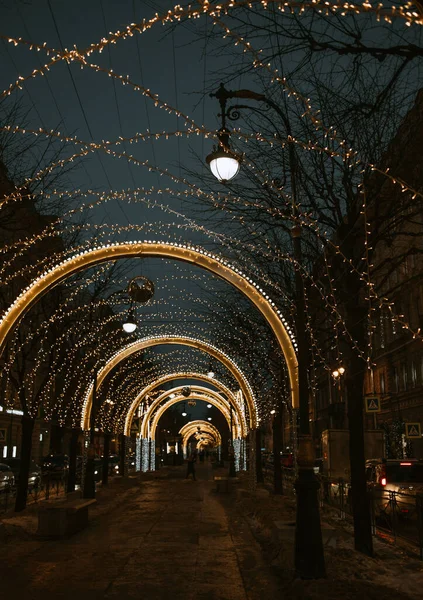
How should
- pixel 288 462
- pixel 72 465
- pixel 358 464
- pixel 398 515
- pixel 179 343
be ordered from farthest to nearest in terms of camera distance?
pixel 288 462, pixel 179 343, pixel 72 465, pixel 398 515, pixel 358 464

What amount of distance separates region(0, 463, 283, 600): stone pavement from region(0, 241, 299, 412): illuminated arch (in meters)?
3.39

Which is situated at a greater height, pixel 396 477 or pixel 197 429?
pixel 197 429

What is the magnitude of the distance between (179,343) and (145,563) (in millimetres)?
13852

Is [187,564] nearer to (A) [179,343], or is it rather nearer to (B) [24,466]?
(B) [24,466]

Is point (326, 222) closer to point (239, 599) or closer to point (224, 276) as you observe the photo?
point (224, 276)

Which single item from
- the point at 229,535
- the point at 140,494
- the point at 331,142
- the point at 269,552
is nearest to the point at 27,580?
the point at 269,552

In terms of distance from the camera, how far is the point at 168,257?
14.2 meters

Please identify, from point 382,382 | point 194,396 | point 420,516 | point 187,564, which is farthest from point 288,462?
point 187,564

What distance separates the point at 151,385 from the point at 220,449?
111ft

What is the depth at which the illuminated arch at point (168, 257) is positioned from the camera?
12.7 m

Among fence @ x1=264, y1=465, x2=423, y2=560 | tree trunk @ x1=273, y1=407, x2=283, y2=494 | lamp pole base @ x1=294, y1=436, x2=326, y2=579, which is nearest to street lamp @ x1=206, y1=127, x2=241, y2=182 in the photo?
lamp pole base @ x1=294, y1=436, x2=326, y2=579

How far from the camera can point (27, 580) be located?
33.6 feet

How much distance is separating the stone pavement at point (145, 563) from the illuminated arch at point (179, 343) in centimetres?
461

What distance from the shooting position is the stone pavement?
374 inches
